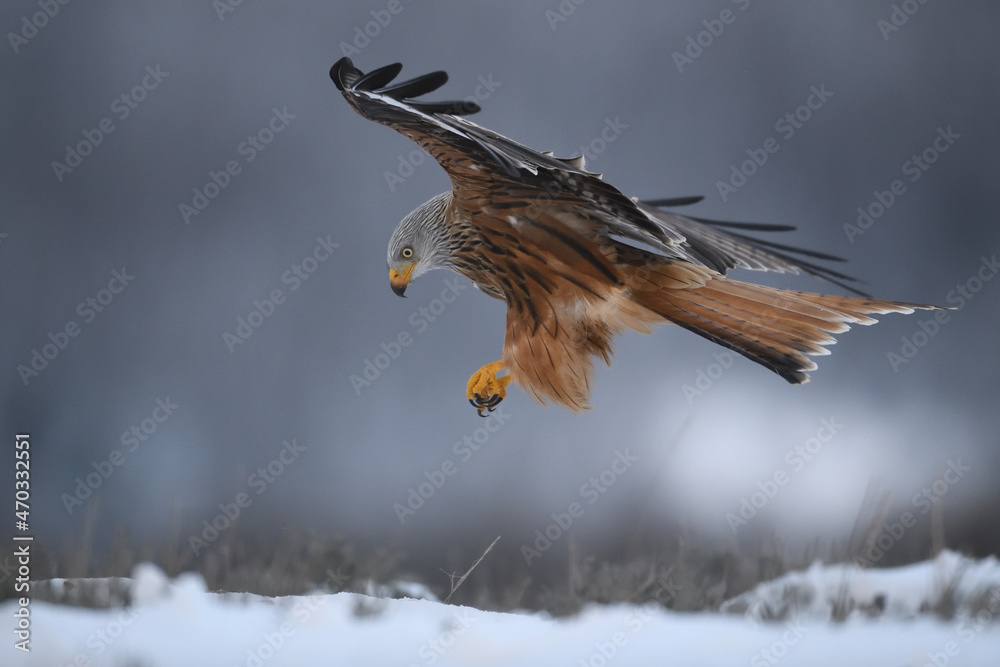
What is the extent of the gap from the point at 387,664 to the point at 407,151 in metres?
1.74

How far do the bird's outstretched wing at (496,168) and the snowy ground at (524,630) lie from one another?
1074 millimetres

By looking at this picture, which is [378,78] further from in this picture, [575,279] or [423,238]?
[575,279]

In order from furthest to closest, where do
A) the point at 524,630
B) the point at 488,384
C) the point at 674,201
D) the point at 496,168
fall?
the point at 674,201 < the point at 524,630 < the point at 488,384 < the point at 496,168

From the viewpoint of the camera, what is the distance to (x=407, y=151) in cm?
270

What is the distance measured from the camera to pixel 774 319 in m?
1.87

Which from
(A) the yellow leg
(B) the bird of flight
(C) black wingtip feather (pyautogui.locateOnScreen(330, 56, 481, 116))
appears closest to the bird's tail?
(B) the bird of flight

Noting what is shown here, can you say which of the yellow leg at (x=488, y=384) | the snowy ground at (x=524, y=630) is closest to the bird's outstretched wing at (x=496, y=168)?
the yellow leg at (x=488, y=384)

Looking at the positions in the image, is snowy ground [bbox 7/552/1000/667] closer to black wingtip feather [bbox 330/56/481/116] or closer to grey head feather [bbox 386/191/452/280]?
grey head feather [bbox 386/191/452/280]

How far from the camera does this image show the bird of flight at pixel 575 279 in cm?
178

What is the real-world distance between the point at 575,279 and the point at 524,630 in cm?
110

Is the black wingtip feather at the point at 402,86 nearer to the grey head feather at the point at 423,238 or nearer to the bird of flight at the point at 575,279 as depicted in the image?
the bird of flight at the point at 575,279

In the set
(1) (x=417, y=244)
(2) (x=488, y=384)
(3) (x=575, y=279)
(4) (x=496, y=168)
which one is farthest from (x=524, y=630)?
(4) (x=496, y=168)

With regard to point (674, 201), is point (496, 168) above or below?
below

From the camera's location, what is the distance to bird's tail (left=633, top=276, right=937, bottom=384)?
6.02ft
